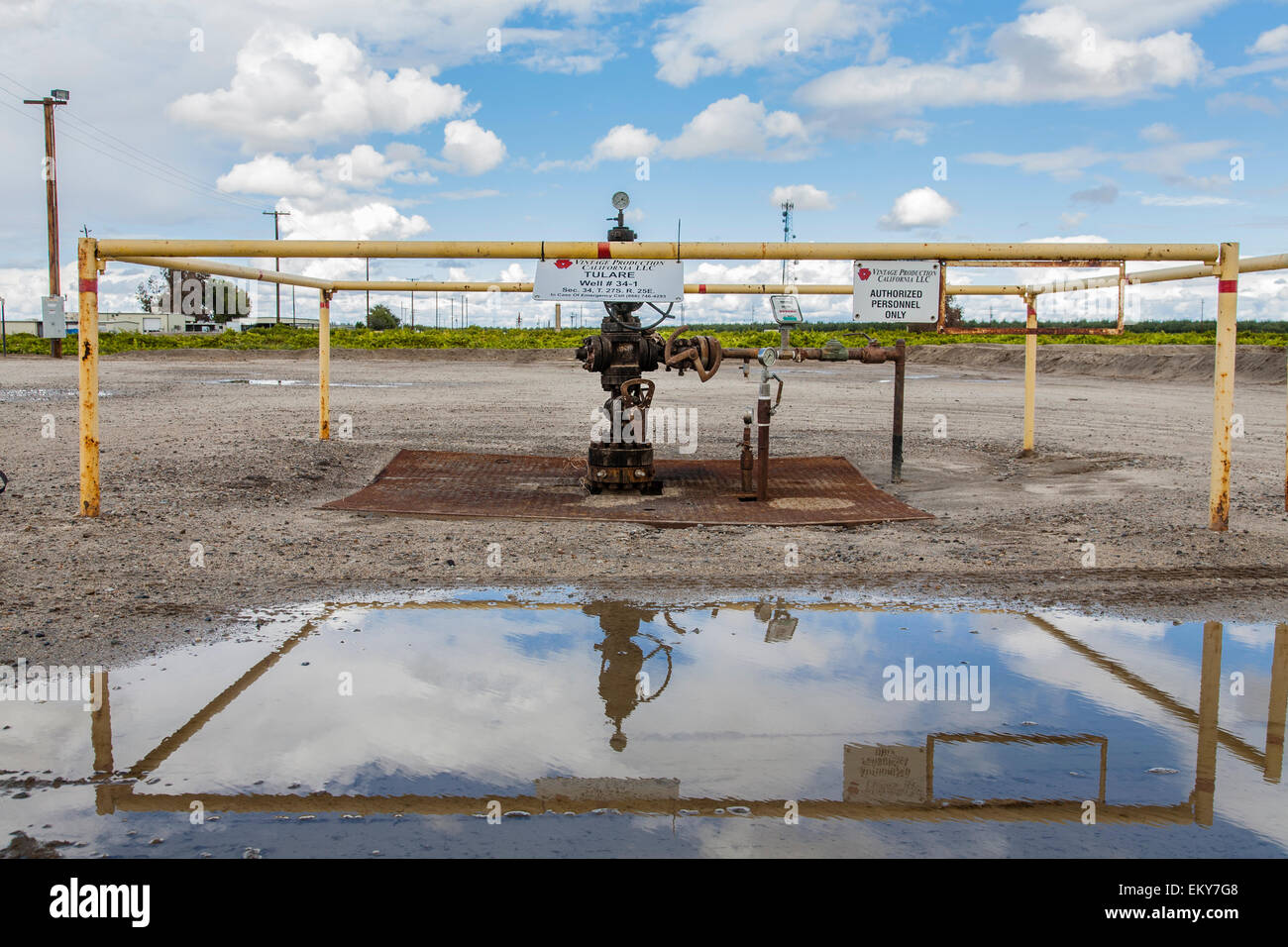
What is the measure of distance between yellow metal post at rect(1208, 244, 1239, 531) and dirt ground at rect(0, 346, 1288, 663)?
248mm

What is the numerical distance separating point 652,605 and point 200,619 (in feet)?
8.13

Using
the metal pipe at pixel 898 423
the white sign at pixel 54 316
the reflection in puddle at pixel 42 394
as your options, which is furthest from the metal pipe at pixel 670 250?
the white sign at pixel 54 316

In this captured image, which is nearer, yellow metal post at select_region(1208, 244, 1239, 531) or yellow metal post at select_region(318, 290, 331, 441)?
yellow metal post at select_region(1208, 244, 1239, 531)

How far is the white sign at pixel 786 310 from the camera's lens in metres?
9.34

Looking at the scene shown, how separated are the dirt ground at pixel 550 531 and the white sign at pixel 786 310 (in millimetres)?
2142

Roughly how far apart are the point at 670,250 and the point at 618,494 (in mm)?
2830

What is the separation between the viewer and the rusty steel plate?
340 inches

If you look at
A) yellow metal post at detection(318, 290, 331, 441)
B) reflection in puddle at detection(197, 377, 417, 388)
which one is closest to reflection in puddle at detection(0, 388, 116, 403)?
reflection in puddle at detection(197, 377, 417, 388)

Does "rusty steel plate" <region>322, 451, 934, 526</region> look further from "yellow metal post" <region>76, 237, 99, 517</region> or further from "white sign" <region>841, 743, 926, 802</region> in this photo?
"white sign" <region>841, 743, 926, 802</region>

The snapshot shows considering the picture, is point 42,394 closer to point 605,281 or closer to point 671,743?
point 605,281

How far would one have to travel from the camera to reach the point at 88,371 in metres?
7.86

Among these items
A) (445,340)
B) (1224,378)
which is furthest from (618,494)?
(445,340)

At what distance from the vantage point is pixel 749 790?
3365mm
